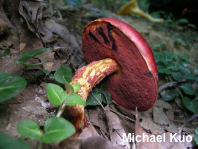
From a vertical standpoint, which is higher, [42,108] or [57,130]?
[57,130]

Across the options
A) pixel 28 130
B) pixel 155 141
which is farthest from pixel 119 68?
pixel 28 130

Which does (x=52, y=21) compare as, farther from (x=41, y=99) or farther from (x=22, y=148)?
(x=22, y=148)

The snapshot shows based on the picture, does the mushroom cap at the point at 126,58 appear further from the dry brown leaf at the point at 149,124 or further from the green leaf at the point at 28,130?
the green leaf at the point at 28,130

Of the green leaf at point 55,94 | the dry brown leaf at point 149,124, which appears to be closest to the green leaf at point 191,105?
the dry brown leaf at point 149,124

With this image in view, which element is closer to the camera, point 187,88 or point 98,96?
point 98,96

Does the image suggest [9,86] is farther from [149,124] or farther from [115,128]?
[149,124]

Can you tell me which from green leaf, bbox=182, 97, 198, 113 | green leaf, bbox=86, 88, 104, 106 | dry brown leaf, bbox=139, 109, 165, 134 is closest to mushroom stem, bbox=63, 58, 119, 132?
green leaf, bbox=86, 88, 104, 106
